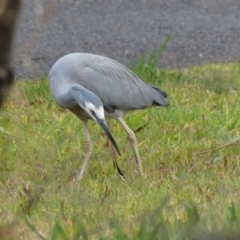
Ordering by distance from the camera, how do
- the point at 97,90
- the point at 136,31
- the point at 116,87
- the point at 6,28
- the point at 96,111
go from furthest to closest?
1. the point at 136,31
2. the point at 116,87
3. the point at 97,90
4. the point at 96,111
5. the point at 6,28

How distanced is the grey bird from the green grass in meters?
0.23

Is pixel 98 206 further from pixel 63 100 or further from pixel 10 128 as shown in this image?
pixel 10 128

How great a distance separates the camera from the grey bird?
4.79m

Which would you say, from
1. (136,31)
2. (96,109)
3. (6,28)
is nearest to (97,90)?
(96,109)

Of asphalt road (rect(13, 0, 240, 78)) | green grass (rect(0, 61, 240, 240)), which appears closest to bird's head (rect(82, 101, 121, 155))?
green grass (rect(0, 61, 240, 240))

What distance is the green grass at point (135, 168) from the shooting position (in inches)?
125

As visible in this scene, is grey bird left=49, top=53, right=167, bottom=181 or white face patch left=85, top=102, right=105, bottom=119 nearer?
white face patch left=85, top=102, right=105, bottom=119

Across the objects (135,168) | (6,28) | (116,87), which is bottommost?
(135,168)

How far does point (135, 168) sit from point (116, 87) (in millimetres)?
627

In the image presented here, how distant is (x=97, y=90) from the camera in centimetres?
513

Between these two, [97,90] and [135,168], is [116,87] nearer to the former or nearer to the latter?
[97,90]

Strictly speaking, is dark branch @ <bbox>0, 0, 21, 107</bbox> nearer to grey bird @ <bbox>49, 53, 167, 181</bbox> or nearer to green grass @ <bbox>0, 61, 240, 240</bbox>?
green grass @ <bbox>0, 61, 240, 240</bbox>

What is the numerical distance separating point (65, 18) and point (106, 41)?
34.6 inches

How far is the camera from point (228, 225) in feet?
9.43
